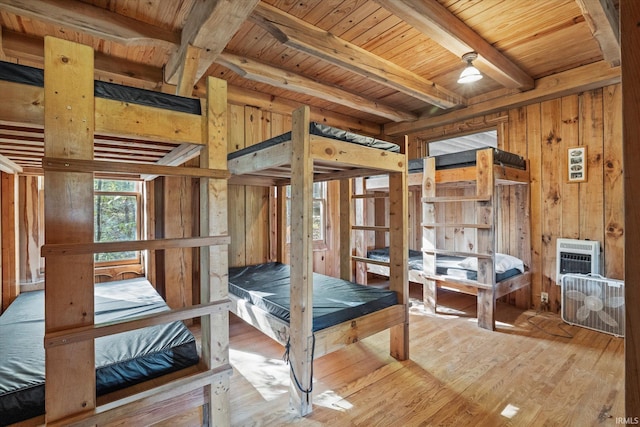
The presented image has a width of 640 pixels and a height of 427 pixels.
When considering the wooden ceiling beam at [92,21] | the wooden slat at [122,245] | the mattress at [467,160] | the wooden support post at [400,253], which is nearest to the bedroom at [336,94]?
the wooden ceiling beam at [92,21]

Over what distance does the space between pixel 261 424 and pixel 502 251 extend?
3.65m

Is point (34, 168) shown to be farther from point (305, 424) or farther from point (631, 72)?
point (631, 72)

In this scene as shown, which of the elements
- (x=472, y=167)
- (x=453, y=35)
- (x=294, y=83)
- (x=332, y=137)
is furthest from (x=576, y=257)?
(x=294, y=83)

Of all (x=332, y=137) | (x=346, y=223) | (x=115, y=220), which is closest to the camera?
(x=332, y=137)

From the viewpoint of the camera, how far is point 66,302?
1161 millimetres

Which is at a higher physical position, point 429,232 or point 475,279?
point 429,232

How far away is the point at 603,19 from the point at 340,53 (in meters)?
1.88

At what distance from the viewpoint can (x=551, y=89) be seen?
3346 mm

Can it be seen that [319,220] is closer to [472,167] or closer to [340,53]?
[472,167]

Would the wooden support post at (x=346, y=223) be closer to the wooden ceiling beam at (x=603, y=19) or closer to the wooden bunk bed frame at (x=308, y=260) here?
the wooden bunk bed frame at (x=308, y=260)

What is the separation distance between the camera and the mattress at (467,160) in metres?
3.24

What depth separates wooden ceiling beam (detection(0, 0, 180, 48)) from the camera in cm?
188

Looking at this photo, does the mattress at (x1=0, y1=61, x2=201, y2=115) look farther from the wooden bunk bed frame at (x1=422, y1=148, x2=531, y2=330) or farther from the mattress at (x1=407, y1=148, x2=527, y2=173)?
the mattress at (x1=407, y1=148, x2=527, y2=173)

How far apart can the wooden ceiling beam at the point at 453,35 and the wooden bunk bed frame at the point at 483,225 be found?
0.84m
